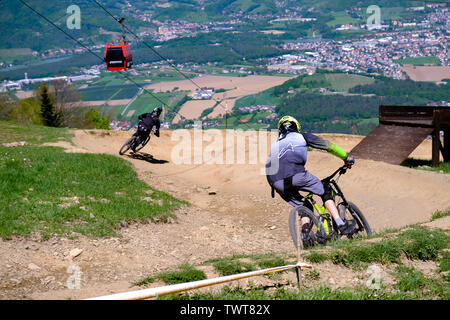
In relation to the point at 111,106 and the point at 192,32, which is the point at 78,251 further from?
the point at 192,32

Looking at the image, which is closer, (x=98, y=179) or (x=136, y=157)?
(x=98, y=179)

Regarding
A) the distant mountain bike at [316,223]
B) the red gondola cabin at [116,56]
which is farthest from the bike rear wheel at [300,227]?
the red gondola cabin at [116,56]

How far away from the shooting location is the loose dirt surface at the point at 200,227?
258 inches

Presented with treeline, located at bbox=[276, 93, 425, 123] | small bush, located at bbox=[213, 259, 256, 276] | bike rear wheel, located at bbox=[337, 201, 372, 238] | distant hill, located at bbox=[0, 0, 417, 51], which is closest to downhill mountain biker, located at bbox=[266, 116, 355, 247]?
bike rear wheel, located at bbox=[337, 201, 372, 238]

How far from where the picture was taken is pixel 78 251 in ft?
26.1

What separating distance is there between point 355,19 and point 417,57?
43.1 m

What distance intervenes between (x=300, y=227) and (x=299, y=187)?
0.59 metres

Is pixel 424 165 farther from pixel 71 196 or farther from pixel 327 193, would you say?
pixel 71 196

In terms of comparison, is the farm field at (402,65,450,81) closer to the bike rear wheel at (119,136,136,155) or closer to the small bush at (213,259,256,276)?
the bike rear wheel at (119,136,136,155)

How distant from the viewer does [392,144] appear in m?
16.9

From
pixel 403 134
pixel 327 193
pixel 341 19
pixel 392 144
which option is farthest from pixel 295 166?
pixel 341 19

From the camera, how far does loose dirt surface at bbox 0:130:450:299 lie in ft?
21.5

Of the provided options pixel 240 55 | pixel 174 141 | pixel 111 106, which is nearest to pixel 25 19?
pixel 240 55
